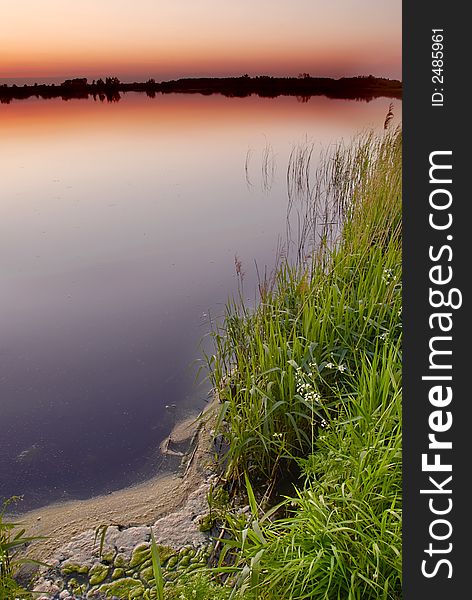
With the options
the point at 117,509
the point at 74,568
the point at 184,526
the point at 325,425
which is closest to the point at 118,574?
the point at 74,568

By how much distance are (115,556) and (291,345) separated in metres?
1.54

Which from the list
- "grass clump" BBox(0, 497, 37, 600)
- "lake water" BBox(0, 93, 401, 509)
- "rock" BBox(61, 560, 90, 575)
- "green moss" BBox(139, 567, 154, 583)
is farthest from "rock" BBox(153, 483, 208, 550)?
"grass clump" BBox(0, 497, 37, 600)

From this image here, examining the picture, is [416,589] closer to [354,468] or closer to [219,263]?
[354,468]

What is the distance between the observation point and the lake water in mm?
3472

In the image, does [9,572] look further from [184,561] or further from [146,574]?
[184,561]

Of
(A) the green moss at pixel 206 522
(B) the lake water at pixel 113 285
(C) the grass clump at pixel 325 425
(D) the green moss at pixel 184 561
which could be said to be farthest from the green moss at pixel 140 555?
(B) the lake water at pixel 113 285

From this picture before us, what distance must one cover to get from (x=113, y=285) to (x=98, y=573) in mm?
3941

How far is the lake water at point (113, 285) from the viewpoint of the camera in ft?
11.4

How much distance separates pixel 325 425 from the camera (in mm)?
2727

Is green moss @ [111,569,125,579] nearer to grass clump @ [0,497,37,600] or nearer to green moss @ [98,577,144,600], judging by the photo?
green moss @ [98,577,144,600]

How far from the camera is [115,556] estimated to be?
2.49 meters

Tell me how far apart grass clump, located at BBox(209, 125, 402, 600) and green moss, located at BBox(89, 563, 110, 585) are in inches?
23.5

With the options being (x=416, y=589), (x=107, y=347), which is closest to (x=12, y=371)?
(x=107, y=347)

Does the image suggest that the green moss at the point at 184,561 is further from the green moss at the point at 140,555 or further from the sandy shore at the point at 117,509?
the sandy shore at the point at 117,509
